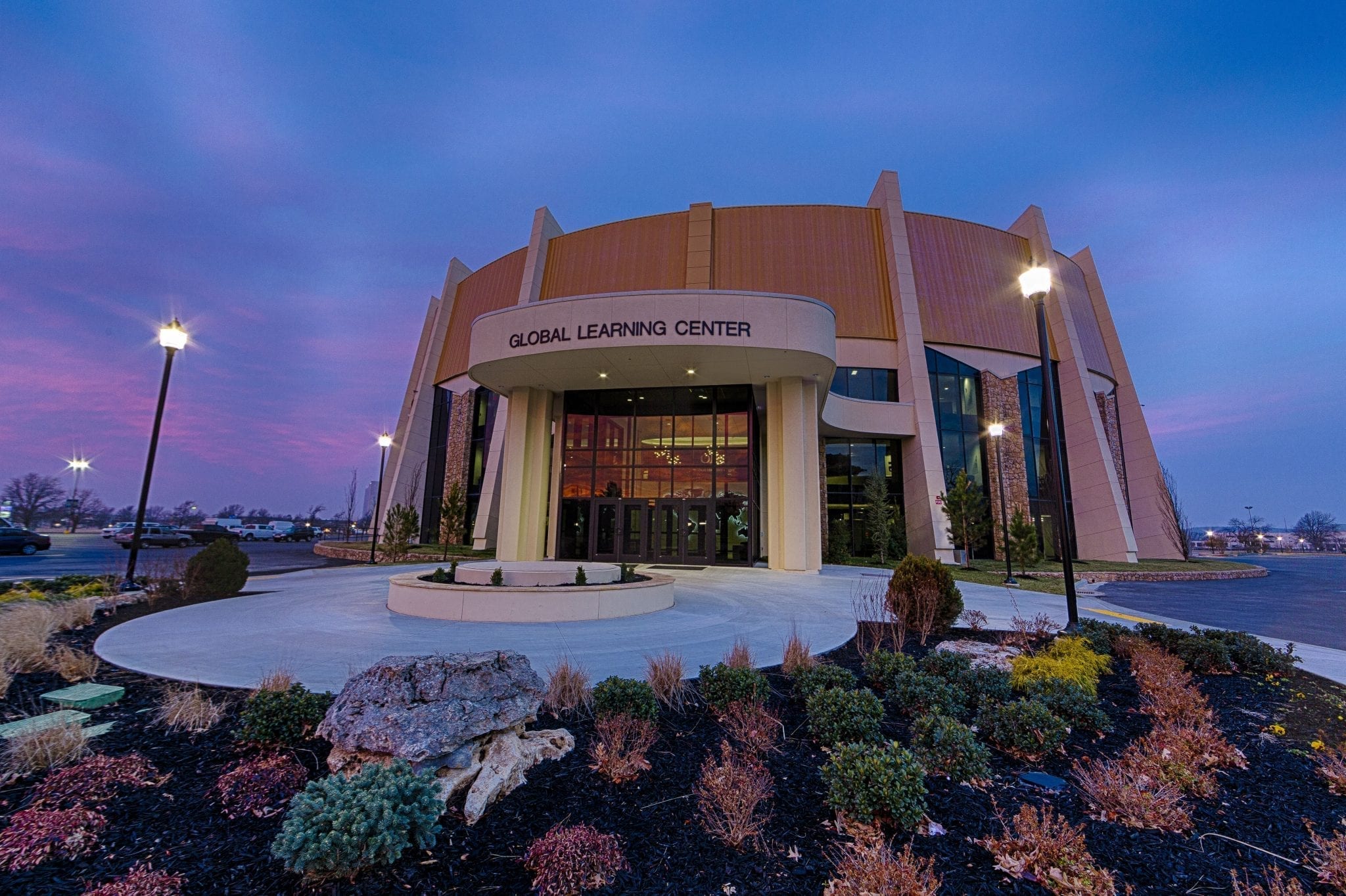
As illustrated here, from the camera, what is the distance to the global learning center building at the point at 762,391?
1873cm

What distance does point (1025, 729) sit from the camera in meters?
4.84

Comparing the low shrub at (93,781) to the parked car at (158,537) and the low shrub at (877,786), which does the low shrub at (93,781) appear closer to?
the low shrub at (877,786)

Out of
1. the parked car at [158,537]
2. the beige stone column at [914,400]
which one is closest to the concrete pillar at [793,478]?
the beige stone column at [914,400]

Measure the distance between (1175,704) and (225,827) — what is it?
26.8 feet

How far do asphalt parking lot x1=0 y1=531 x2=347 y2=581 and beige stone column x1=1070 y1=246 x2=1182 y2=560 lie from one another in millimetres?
45023

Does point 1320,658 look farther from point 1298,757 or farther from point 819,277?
point 819,277

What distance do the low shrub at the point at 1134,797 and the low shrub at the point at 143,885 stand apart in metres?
5.69

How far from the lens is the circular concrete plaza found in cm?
676

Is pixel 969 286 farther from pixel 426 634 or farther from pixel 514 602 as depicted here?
pixel 426 634

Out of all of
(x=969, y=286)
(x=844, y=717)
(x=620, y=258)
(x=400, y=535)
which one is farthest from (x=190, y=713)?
(x=969, y=286)

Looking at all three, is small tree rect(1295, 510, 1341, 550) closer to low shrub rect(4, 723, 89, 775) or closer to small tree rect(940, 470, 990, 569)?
small tree rect(940, 470, 990, 569)

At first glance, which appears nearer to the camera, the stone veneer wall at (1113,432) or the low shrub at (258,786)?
the low shrub at (258,786)

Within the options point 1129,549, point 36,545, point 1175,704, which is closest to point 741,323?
point 1175,704

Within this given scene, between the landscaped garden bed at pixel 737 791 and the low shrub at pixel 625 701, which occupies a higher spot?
the low shrub at pixel 625 701
